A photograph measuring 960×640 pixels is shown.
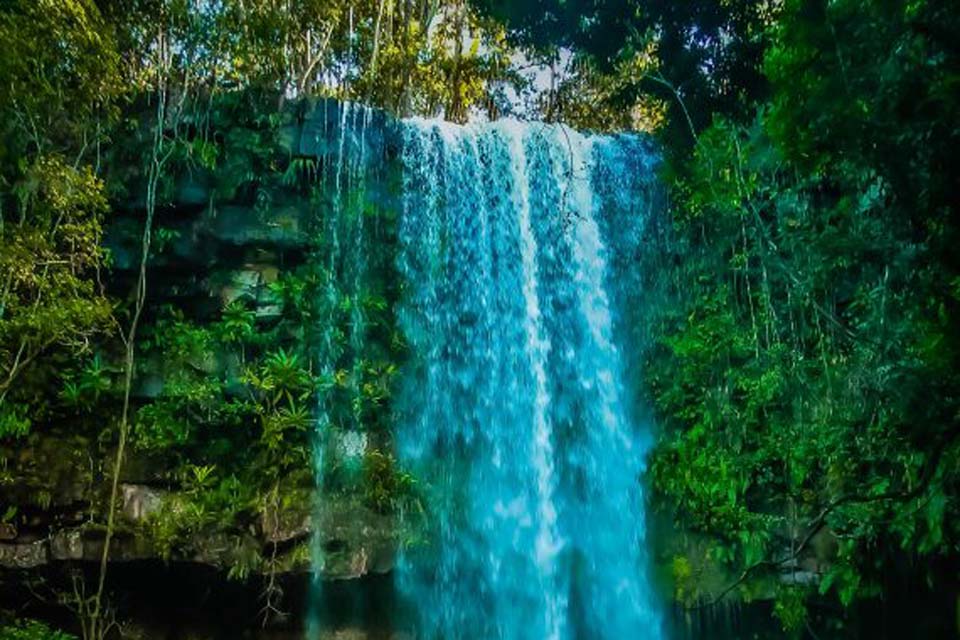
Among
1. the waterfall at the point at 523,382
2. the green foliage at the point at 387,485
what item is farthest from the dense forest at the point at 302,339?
the waterfall at the point at 523,382

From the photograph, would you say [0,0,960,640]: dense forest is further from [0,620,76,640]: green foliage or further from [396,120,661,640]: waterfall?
[396,120,661,640]: waterfall

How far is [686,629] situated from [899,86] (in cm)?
564

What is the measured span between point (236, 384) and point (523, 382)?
2761 millimetres

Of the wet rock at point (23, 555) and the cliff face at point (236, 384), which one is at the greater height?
the cliff face at point (236, 384)

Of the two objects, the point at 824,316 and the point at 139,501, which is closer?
the point at 824,316

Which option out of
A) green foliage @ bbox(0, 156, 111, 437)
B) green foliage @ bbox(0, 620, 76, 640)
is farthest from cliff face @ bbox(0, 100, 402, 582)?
green foliage @ bbox(0, 620, 76, 640)

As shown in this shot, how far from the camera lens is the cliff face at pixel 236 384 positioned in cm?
629

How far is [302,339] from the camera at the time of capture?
7039mm

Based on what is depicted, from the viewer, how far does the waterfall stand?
23.6 feet

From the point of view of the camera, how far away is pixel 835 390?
612 cm

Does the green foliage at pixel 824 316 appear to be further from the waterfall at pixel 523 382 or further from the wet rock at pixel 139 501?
the wet rock at pixel 139 501

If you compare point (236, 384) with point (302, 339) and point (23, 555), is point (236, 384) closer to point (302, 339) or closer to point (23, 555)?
point (302, 339)

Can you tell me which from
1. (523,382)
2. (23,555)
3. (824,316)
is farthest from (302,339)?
(824,316)

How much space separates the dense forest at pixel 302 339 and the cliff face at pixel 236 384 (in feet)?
0.08
